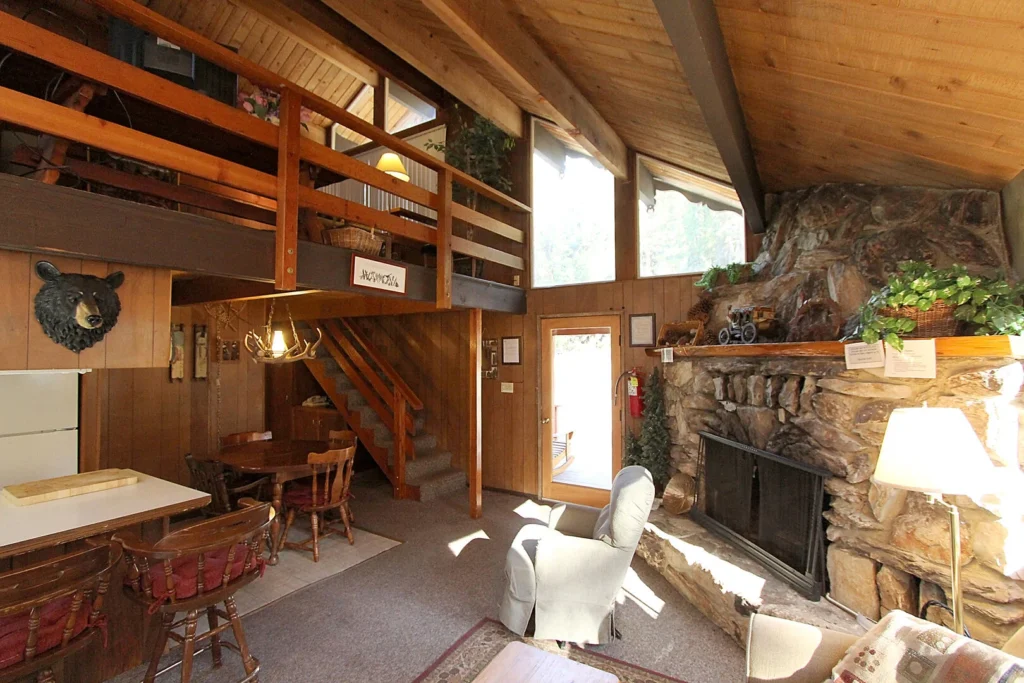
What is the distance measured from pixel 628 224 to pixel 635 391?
164cm


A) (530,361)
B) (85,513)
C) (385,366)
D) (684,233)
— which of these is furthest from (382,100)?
(85,513)

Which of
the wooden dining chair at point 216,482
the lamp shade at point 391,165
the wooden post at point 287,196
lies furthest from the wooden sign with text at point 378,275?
the wooden dining chair at point 216,482

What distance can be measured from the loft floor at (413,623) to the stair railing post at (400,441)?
1206 mm

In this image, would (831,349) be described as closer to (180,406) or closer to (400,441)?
(400,441)

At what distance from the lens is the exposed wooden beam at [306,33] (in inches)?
167

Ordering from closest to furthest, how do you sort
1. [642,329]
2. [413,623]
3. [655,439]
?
[413,623]
[655,439]
[642,329]

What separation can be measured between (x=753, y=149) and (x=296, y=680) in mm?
4018

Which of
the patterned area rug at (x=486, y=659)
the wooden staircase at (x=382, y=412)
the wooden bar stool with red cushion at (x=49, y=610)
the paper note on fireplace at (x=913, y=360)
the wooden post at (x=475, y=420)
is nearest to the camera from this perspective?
the wooden bar stool with red cushion at (x=49, y=610)

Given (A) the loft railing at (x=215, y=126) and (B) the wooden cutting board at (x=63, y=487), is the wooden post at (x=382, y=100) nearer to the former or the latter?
(A) the loft railing at (x=215, y=126)

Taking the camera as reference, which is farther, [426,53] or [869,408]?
[426,53]

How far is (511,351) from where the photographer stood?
5328 mm

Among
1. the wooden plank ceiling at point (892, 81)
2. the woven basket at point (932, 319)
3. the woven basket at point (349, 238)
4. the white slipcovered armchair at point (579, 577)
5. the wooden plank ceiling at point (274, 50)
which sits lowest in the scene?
the white slipcovered armchair at point (579, 577)

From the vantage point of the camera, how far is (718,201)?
4.19m

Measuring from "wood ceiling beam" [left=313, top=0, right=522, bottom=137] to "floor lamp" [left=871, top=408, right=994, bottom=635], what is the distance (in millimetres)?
3633
